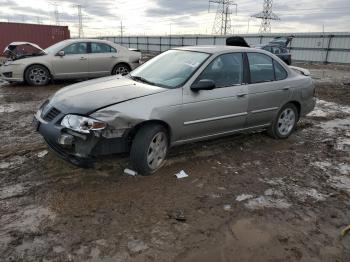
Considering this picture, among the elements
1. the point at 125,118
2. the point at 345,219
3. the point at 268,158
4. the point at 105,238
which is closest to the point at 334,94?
the point at 268,158

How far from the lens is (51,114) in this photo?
4348 millimetres

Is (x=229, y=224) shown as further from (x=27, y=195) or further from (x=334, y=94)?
(x=334, y=94)

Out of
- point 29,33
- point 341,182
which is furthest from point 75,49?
point 29,33

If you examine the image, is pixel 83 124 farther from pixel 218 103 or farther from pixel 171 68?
pixel 218 103

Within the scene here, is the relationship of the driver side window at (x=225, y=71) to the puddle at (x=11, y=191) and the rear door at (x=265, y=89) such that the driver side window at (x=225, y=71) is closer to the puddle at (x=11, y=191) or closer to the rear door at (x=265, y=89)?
the rear door at (x=265, y=89)

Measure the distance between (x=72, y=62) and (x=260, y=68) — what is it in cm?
747

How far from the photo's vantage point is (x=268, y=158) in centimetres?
546

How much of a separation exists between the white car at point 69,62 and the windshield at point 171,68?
5.06m

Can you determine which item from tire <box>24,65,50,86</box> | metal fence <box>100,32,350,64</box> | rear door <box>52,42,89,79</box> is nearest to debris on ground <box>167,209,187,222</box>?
rear door <box>52,42,89,79</box>

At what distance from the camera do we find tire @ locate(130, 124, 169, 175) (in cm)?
425

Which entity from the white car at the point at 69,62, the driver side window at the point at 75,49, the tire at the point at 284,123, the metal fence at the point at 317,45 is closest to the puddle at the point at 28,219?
the tire at the point at 284,123

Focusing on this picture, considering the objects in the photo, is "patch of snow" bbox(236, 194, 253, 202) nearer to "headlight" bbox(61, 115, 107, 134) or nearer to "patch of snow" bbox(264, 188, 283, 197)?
"patch of snow" bbox(264, 188, 283, 197)

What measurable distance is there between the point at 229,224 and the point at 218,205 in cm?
39

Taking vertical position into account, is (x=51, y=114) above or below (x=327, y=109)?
above
